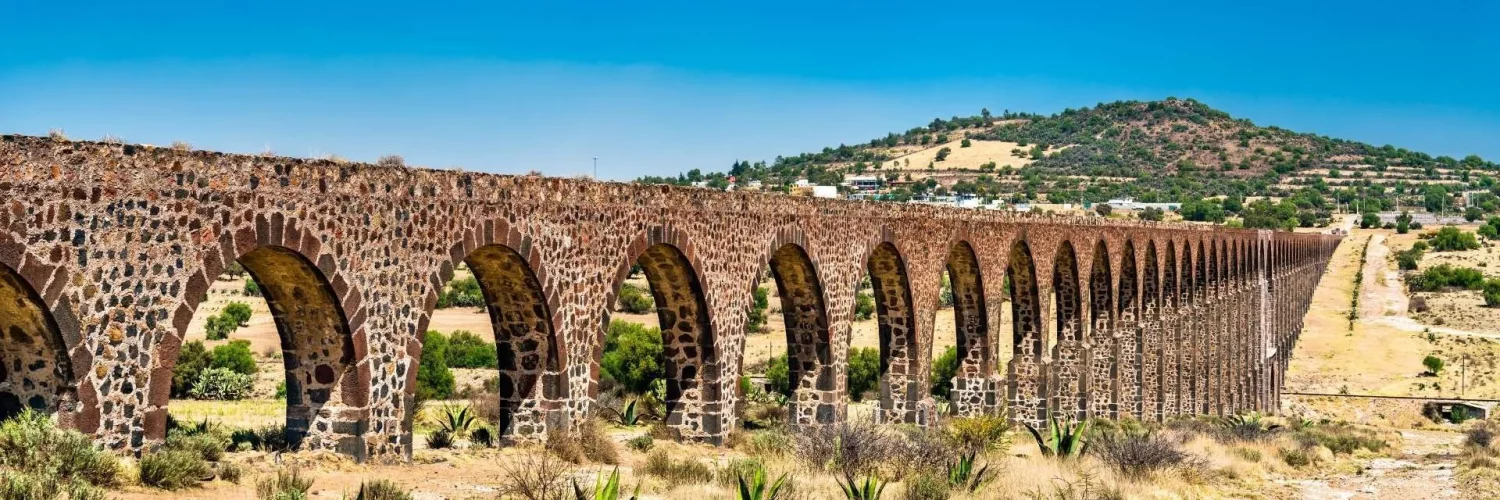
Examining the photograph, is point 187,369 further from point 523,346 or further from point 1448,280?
point 1448,280

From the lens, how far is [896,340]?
21875mm

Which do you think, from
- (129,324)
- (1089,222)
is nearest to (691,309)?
(129,324)

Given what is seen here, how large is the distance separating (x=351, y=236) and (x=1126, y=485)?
28.3 ft

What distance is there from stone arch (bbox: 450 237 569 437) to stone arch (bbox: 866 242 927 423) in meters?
8.40

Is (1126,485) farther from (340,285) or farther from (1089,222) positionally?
(1089,222)

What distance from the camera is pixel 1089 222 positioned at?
101 ft

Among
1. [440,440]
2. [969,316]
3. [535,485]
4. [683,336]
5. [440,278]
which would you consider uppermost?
[440,278]

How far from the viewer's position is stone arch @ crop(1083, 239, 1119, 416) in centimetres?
3188

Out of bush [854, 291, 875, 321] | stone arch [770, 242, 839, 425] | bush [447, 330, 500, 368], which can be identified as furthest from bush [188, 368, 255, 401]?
bush [854, 291, 875, 321]

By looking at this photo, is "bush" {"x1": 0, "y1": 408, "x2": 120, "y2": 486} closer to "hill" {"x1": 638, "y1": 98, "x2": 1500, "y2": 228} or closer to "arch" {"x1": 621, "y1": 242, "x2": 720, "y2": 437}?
"arch" {"x1": 621, "y1": 242, "x2": 720, "y2": 437}

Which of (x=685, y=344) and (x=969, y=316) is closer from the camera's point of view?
(x=685, y=344)

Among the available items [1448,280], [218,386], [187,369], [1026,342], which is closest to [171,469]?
[218,386]

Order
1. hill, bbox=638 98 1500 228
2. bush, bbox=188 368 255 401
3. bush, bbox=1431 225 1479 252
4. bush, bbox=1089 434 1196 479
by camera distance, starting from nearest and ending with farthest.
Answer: bush, bbox=1089 434 1196 479, bush, bbox=188 368 255 401, bush, bbox=1431 225 1479 252, hill, bbox=638 98 1500 228

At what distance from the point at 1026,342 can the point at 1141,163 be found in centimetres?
12369
